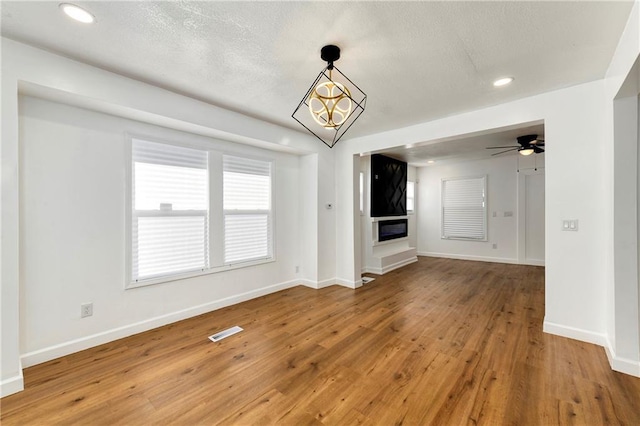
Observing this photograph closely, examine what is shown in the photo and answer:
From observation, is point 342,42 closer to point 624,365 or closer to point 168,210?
point 168,210

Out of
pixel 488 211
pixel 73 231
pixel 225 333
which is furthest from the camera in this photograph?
pixel 488 211

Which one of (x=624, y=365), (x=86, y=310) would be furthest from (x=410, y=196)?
(x=86, y=310)

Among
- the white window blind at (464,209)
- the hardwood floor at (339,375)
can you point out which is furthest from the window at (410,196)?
the hardwood floor at (339,375)

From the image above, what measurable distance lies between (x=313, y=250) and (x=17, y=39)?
13.0ft

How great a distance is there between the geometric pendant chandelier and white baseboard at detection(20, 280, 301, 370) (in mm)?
2571

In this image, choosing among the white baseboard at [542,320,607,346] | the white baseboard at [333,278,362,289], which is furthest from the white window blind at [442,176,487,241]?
the white baseboard at [542,320,607,346]

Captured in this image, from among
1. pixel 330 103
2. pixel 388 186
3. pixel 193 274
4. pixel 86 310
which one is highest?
pixel 330 103

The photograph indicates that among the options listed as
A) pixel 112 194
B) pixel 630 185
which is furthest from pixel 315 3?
pixel 630 185

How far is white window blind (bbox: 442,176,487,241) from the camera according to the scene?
22.9ft

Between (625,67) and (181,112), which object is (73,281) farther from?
(625,67)

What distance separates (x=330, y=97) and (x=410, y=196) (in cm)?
641

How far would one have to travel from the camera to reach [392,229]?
6.66 metres

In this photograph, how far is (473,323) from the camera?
3193mm

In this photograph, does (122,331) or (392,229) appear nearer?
(122,331)
